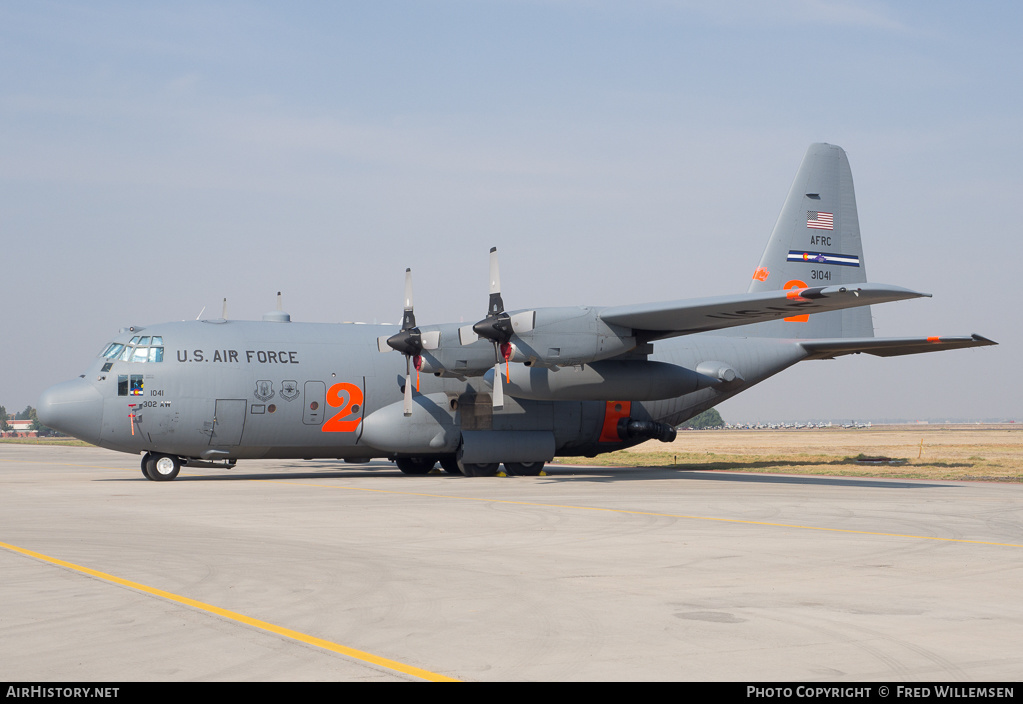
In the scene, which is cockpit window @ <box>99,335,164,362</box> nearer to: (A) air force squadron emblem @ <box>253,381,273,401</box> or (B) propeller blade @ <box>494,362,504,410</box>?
(A) air force squadron emblem @ <box>253,381,273,401</box>

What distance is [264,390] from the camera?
86.6 feet

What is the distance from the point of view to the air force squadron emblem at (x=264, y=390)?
2634cm

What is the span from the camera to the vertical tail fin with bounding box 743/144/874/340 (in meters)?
32.4

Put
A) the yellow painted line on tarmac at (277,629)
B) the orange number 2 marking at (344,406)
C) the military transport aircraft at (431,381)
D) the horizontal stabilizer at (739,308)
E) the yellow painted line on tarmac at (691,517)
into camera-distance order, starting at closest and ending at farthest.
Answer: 1. the yellow painted line on tarmac at (277,629)
2. the yellow painted line on tarmac at (691,517)
3. the horizontal stabilizer at (739,308)
4. the military transport aircraft at (431,381)
5. the orange number 2 marking at (344,406)

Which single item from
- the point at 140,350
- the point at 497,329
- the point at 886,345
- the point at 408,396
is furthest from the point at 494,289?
the point at 886,345

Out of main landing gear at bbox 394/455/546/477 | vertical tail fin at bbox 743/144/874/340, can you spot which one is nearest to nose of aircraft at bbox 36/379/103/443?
main landing gear at bbox 394/455/546/477

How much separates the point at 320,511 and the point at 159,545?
16.9ft

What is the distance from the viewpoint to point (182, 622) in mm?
7660

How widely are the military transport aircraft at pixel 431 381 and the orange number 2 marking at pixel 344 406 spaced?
0.13ft

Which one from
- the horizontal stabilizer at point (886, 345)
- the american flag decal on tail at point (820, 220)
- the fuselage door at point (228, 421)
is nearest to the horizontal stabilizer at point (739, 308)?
the horizontal stabilizer at point (886, 345)

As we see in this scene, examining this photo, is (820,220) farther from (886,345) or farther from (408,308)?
(408,308)

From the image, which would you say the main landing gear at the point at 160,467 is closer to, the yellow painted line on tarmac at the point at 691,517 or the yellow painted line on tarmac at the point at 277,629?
the yellow painted line on tarmac at the point at 691,517
